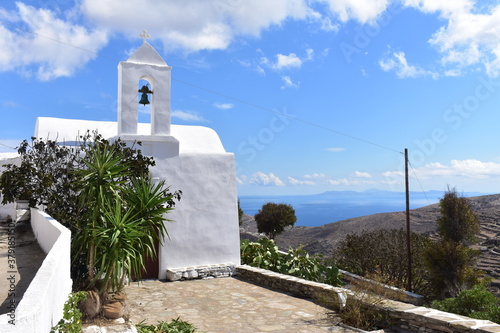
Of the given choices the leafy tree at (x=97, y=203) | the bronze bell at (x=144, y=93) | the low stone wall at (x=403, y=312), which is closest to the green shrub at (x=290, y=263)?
the low stone wall at (x=403, y=312)

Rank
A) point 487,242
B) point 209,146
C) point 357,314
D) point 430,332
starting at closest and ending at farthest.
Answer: point 430,332 → point 357,314 → point 209,146 → point 487,242

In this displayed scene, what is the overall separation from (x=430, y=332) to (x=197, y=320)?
12.2 feet

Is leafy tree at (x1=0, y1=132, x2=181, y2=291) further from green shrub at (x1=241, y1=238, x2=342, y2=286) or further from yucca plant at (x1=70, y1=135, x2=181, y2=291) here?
green shrub at (x1=241, y1=238, x2=342, y2=286)

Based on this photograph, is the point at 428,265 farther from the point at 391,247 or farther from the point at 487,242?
the point at 487,242

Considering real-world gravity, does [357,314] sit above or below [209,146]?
below

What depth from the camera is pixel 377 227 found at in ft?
108

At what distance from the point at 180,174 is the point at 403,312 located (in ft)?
21.0

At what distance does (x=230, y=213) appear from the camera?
11.5m

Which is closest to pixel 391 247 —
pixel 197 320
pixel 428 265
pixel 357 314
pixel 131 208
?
pixel 428 265

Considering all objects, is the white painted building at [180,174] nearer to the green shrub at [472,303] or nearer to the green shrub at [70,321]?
the green shrub at [472,303]

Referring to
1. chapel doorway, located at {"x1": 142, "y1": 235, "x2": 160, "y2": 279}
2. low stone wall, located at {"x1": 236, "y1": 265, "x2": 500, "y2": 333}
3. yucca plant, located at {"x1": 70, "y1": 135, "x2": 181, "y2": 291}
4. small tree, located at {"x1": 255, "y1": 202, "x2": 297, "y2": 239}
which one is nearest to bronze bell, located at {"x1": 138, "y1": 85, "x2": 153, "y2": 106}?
yucca plant, located at {"x1": 70, "y1": 135, "x2": 181, "y2": 291}

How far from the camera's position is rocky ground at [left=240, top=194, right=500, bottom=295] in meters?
27.0

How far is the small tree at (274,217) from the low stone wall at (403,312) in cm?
1535

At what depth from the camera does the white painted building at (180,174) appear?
1047 cm
